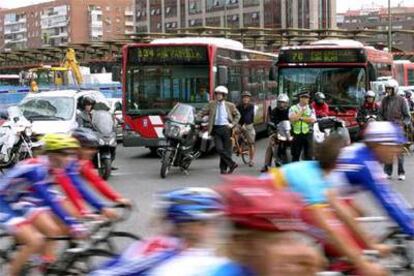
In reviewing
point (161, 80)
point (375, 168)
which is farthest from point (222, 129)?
point (375, 168)

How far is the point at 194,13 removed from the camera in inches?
4847

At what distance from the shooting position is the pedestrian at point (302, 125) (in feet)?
48.3

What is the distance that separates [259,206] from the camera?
Answer: 2.73 metres

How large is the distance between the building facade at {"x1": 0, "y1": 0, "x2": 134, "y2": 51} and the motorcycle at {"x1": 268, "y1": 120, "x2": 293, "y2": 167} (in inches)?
5148

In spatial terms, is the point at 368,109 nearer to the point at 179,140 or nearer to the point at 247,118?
the point at 247,118

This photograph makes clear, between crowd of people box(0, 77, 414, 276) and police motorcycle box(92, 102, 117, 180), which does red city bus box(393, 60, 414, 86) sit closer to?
police motorcycle box(92, 102, 117, 180)

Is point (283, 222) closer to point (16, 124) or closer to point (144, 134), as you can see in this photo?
point (16, 124)

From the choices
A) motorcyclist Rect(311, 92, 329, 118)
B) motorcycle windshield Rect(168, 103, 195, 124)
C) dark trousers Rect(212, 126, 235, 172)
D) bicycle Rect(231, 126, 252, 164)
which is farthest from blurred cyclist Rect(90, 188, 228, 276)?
bicycle Rect(231, 126, 252, 164)

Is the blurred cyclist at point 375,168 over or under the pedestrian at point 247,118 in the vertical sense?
over

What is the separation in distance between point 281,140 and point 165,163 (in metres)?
2.33

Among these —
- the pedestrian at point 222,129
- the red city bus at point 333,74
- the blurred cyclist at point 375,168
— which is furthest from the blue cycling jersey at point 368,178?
the red city bus at point 333,74

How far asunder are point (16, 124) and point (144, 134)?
10.9 feet

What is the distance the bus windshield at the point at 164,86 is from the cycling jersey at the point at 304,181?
546 inches

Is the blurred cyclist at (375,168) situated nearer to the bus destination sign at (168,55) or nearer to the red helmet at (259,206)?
the red helmet at (259,206)
